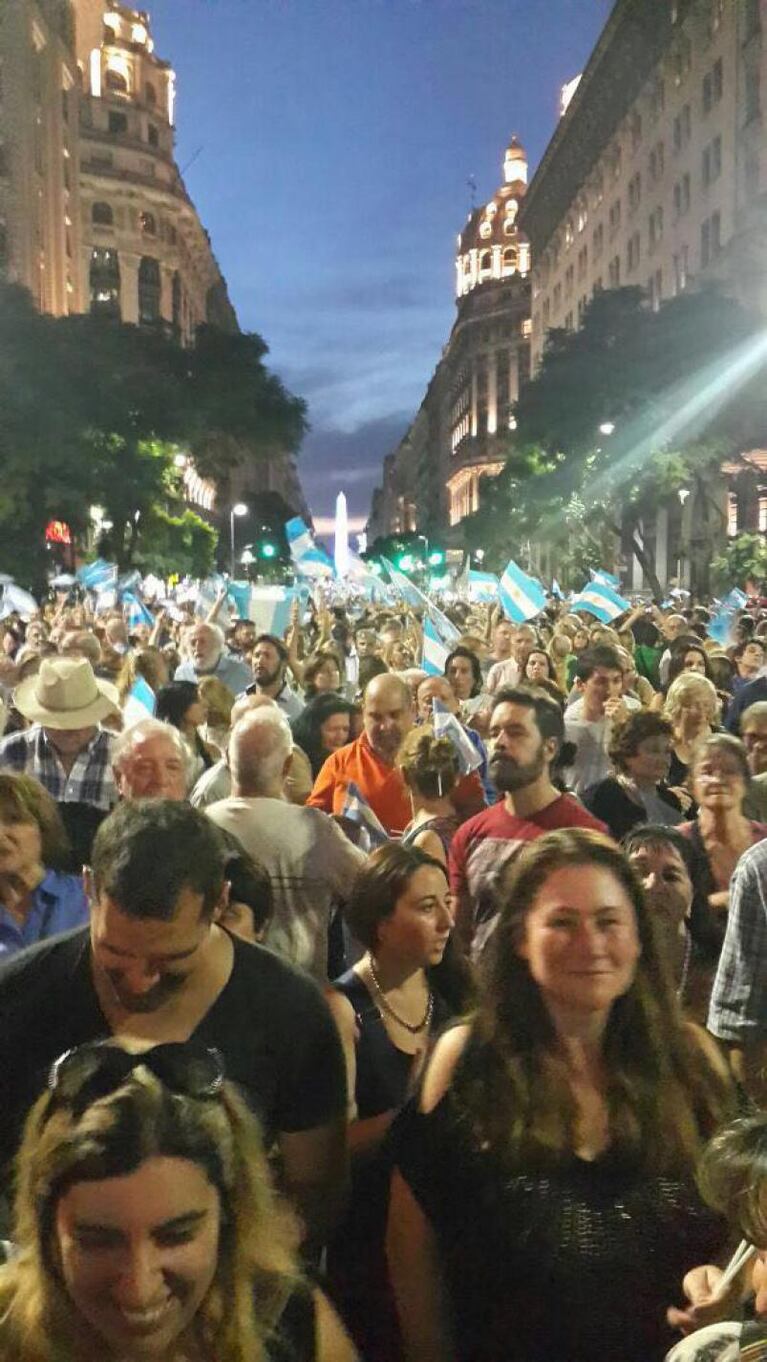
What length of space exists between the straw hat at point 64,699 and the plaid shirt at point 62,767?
0.11 metres

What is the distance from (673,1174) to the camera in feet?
8.17

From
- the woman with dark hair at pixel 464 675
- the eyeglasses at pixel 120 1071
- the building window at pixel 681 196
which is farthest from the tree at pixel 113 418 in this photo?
the eyeglasses at pixel 120 1071

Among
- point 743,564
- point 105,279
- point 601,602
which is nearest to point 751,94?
point 743,564

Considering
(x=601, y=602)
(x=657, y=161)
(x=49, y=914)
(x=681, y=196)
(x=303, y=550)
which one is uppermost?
(x=657, y=161)

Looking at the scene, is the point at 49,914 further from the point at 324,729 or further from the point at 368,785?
the point at 324,729

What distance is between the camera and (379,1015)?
12.0 ft

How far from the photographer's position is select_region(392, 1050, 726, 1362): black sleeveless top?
7.87 feet

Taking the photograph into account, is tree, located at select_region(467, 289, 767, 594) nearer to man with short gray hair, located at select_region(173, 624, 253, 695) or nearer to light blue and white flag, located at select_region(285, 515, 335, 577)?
light blue and white flag, located at select_region(285, 515, 335, 577)

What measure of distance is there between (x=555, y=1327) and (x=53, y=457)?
1281 inches

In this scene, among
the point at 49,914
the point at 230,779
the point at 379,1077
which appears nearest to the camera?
the point at 379,1077

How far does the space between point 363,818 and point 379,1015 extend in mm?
2248

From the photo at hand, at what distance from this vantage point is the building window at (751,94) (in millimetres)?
50031

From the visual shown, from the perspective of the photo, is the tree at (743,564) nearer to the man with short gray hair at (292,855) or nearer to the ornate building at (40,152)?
the ornate building at (40,152)

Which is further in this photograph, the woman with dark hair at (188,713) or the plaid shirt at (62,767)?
the woman with dark hair at (188,713)
